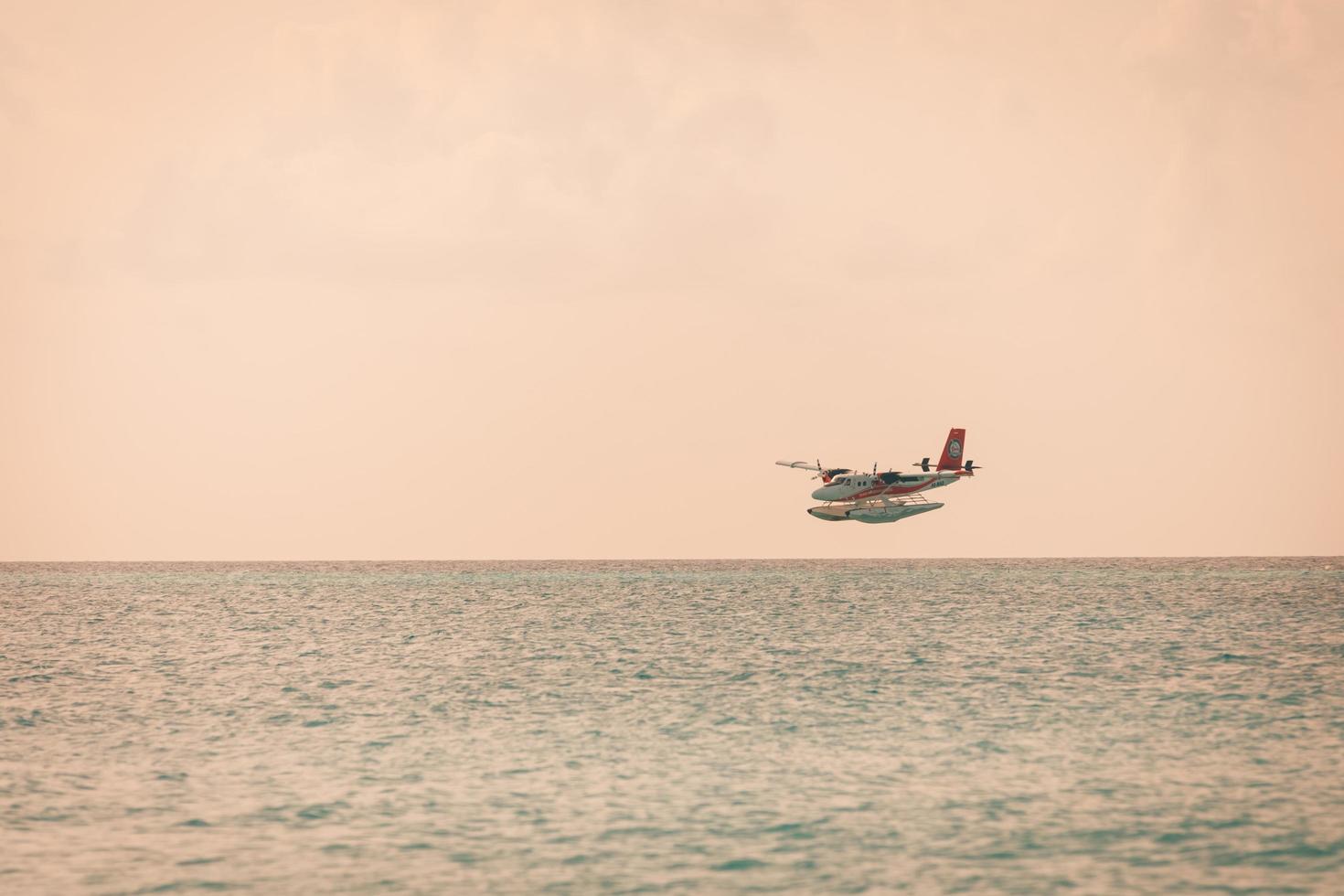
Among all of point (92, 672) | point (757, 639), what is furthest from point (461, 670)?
point (757, 639)

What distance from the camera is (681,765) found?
32.4m

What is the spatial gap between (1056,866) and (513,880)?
30.5 feet

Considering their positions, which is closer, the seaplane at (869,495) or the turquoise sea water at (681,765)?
the turquoise sea water at (681,765)

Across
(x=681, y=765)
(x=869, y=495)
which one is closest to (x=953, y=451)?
(x=869, y=495)

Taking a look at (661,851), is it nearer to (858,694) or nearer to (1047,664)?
(858,694)

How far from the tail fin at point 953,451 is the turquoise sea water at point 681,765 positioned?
4599 inches

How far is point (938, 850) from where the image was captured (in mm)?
23484

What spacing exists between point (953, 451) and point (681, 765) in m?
166

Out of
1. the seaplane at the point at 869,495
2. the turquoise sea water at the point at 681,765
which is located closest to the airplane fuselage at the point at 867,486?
the seaplane at the point at 869,495

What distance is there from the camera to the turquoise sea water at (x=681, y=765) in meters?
22.6

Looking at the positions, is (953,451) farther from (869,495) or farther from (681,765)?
(681,765)

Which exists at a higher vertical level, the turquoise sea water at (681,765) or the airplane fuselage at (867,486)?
the airplane fuselage at (867,486)

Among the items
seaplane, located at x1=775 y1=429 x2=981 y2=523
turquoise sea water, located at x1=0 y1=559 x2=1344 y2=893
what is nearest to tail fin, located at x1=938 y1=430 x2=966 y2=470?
seaplane, located at x1=775 y1=429 x2=981 y2=523

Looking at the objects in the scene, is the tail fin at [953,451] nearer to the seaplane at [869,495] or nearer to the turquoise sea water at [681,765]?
the seaplane at [869,495]
